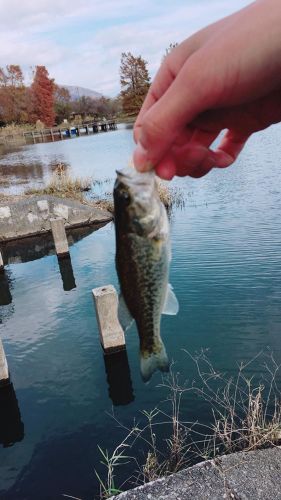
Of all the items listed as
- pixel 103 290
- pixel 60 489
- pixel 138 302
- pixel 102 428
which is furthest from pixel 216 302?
pixel 138 302

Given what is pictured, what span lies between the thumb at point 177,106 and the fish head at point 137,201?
0.62ft

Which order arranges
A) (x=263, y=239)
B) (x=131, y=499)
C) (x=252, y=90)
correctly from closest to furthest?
(x=252, y=90) → (x=131, y=499) → (x=263, y=239)

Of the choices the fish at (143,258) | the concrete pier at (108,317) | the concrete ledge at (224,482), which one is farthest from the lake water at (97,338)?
the fish at (143,258)

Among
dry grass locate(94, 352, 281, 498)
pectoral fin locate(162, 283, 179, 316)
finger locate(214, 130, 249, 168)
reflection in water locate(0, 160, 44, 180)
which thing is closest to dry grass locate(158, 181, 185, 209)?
dry grass locate(94, 352, 281, 498)

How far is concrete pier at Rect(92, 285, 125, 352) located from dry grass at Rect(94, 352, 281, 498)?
53.4 inches

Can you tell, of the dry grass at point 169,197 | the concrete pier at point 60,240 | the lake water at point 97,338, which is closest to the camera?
the lake water at point 97,338

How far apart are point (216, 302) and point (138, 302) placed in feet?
26.9

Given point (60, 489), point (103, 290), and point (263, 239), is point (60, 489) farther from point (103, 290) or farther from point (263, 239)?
point (263, 239)

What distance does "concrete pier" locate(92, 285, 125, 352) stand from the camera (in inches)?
333

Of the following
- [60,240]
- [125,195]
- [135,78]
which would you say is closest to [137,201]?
[125,195]

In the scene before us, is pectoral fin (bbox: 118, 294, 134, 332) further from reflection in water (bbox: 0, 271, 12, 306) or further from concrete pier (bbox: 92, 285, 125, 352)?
reflection in water (bbox: 0, 271, 12, 306)

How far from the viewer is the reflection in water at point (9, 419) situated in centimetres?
777

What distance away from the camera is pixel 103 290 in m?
8.53

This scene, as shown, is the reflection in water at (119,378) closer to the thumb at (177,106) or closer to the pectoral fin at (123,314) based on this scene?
the pectoral fin at (123,314)
